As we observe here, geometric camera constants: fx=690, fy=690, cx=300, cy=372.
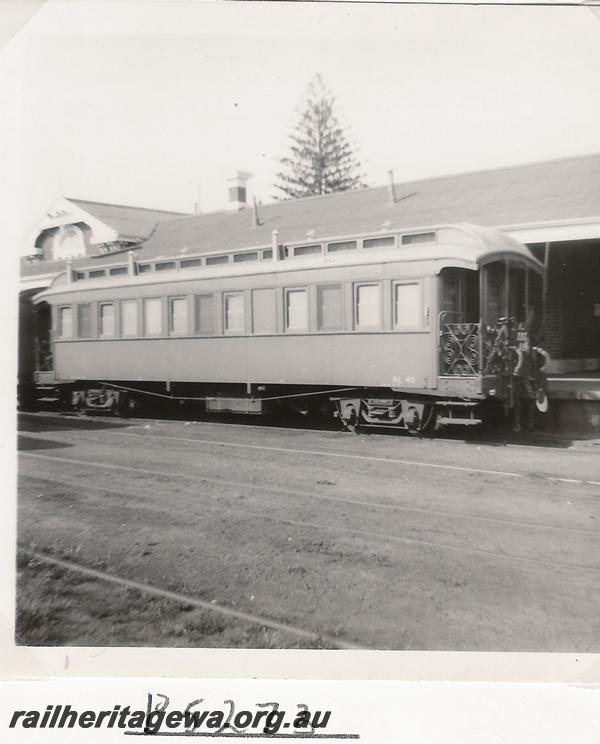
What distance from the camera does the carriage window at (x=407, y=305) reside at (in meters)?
9.74

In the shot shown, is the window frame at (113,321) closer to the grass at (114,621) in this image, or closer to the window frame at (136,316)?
the window frame at (136,316)

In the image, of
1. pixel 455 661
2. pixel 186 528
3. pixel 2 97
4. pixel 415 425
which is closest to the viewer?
pixel 455 661

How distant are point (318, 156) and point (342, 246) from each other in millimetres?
2888

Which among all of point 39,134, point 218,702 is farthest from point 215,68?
point 218,702

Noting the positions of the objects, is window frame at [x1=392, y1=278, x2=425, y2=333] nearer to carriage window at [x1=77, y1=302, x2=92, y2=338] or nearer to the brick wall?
the brick wall

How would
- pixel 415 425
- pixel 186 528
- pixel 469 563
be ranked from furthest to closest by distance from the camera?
1. pixel 415 425
2. pixel 186 528
3. pixel 469 563

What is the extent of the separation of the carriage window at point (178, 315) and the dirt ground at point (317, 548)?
4007 millimetres

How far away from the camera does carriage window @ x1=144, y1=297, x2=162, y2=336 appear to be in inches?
492

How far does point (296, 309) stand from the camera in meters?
11.0

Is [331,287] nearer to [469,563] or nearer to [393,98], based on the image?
[393,98]

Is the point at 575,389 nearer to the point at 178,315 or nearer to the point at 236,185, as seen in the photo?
the point at 236,185

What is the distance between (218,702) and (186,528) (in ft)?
6.15

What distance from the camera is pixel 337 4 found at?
5297 mm

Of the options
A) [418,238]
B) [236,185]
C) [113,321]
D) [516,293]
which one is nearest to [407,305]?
[418,238]
